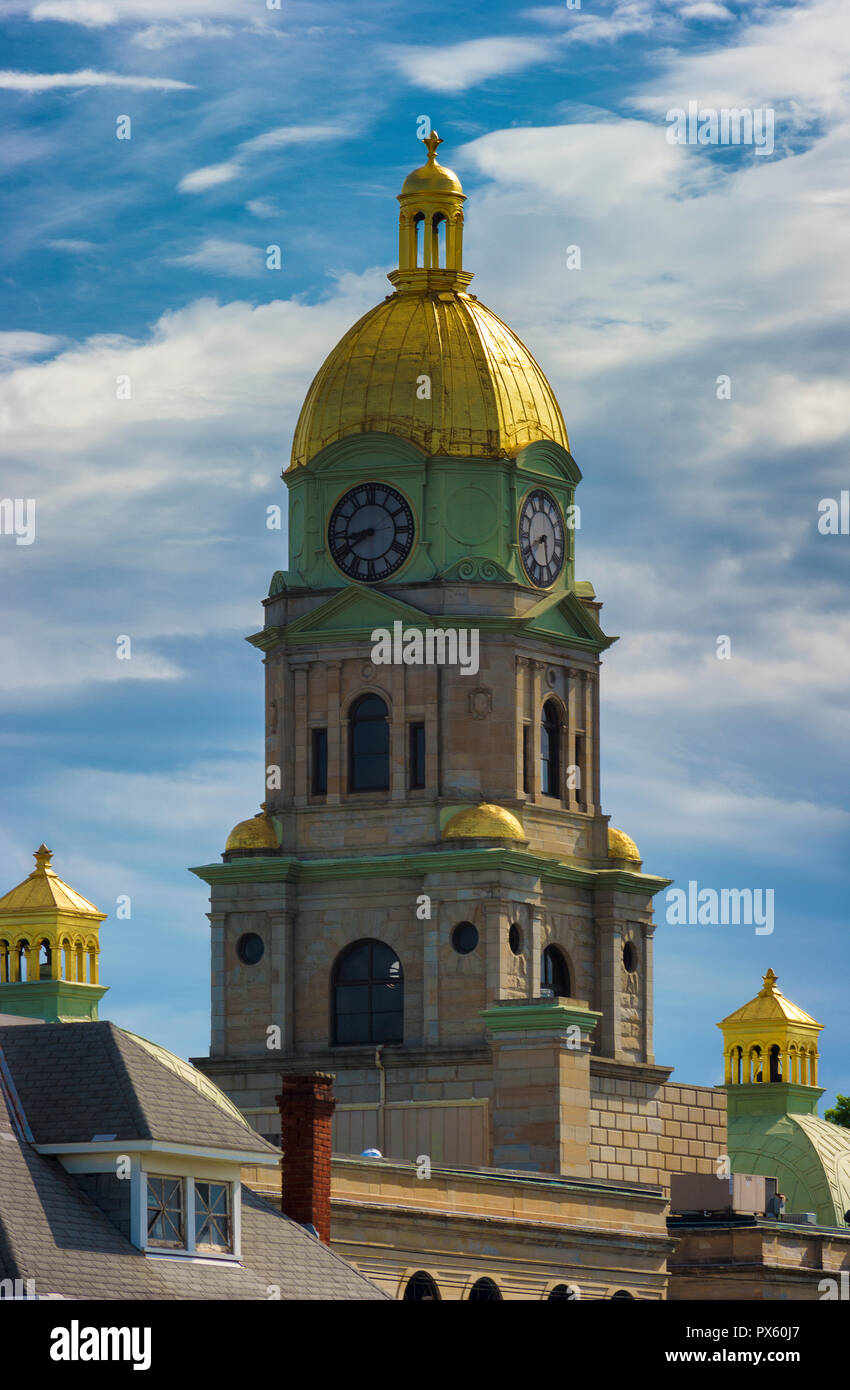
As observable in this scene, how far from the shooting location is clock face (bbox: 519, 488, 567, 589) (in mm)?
101688

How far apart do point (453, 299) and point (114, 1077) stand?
49.6 meters

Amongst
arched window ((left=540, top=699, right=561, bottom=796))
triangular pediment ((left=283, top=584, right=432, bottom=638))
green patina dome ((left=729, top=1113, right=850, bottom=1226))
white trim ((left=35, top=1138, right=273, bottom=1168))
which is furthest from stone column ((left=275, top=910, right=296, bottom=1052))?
white trim ((left=35, top=1138, right=273, bottom=1168))

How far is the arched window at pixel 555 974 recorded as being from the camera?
100m

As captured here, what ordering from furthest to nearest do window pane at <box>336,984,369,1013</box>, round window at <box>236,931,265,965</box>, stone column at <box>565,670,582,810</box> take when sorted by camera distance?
stone column at <box>565,670,582,810</box> → round window at <box>236,931,265,965</box> → window pane at <box>336,984,369,1013</box>

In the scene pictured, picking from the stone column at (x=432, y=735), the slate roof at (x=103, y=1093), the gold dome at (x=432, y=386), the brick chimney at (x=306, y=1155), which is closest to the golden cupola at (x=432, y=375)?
the gold dome at (x=432, y=386)

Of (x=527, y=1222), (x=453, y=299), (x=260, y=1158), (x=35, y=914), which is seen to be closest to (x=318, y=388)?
(x=453, y=299)

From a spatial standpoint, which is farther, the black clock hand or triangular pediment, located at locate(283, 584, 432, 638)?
the black clock hand

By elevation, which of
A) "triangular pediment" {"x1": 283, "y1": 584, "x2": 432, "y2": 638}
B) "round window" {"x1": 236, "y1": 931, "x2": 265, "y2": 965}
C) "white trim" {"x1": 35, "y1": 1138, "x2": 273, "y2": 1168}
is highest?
"triangular pediment" {"x1": 283, "y1": 584, "x2": 432, "y2": 638}

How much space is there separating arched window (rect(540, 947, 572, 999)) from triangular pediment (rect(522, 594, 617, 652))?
29.2ft

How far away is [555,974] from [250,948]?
27.9ft

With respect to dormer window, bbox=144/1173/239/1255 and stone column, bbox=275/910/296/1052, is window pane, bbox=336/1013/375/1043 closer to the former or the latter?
stone column, bbox=275/910/296/1052

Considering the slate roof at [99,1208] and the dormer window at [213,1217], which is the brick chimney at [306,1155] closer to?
the slate roof at [99,1208]

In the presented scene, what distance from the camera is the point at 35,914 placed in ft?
371

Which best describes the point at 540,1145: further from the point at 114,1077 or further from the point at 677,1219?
the point at 114,1077
